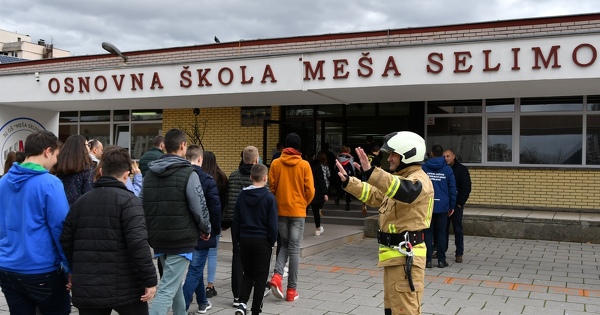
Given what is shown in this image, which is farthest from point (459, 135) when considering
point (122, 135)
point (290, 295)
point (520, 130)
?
point (122, 135)

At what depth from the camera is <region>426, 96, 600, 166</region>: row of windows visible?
38.7 ft

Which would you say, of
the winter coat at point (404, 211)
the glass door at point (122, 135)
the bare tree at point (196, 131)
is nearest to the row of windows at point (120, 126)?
the glass door at point (122, 135)

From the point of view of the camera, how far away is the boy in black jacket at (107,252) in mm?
3225

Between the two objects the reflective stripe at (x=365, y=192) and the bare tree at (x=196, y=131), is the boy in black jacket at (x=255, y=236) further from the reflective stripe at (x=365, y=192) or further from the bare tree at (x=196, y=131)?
the bare tree at (x=196, y=131)

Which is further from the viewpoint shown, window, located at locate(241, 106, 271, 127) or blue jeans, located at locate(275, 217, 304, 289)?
window, located at locate(241, 106, 271, 127)

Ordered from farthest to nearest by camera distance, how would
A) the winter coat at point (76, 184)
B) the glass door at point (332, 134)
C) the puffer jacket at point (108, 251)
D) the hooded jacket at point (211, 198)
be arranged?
the glass door at point (332, 134)
the hooded jacket at point (211, 198)
the winter coat at point (76, 184)
the puffer jacket at point (108, 251)

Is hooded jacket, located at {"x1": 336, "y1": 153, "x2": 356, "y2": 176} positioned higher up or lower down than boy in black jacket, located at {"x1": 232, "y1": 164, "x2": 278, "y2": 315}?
higher up

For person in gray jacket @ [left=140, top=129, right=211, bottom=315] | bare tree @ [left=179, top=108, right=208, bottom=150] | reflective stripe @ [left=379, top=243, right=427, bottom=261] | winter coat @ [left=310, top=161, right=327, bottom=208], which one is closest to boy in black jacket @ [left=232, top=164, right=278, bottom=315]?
person in gray jacket @ [left=140, top=129, right=211, bottom=315]

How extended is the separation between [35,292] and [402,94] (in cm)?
872

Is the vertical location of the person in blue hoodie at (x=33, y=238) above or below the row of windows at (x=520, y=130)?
below

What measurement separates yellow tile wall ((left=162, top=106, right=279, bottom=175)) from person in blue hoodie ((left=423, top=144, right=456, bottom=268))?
701 cm

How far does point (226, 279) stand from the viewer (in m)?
7.12

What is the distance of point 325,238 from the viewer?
995 centimetres

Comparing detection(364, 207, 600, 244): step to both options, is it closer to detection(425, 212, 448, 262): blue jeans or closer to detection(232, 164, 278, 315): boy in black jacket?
detection(425, 212, 448, 262): blue jeans
